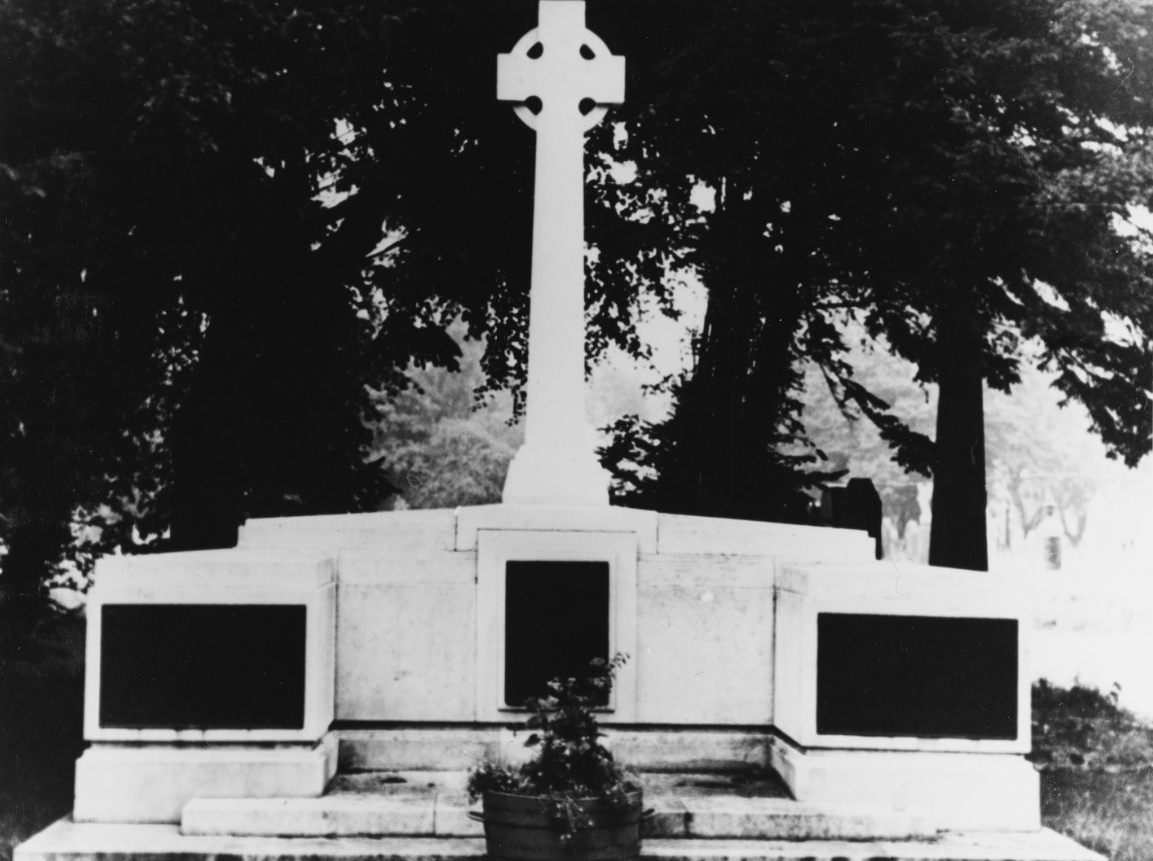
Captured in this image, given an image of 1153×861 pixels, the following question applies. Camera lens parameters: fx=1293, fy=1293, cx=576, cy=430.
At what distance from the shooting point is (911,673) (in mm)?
6750

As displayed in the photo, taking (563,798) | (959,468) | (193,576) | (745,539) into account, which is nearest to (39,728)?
(193,576)

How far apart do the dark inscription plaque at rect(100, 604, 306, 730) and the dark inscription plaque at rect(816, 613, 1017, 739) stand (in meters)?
2.77

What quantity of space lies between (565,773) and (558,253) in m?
3.39

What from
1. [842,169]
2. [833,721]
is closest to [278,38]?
[842,169]

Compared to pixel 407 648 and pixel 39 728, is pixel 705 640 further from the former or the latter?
pixel 39 728

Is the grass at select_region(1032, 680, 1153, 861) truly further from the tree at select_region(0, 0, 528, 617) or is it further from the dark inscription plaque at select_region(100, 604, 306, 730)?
the tree at select_region(0, 0, 528, 617)

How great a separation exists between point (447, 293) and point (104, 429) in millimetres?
4195

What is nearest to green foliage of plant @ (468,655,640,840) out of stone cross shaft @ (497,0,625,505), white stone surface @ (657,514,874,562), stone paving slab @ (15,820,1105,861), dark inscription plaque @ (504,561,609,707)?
stone paving slab @ (15,820,1105,861)

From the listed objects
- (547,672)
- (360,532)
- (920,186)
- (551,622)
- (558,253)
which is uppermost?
(920,186)

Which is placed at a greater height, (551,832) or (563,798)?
(563,798)

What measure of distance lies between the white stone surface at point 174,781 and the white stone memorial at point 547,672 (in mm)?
11

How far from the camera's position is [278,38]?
41.4 feet

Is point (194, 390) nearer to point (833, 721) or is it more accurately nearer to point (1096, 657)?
point (833, 721)

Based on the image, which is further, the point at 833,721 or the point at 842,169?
the point at 842,169
